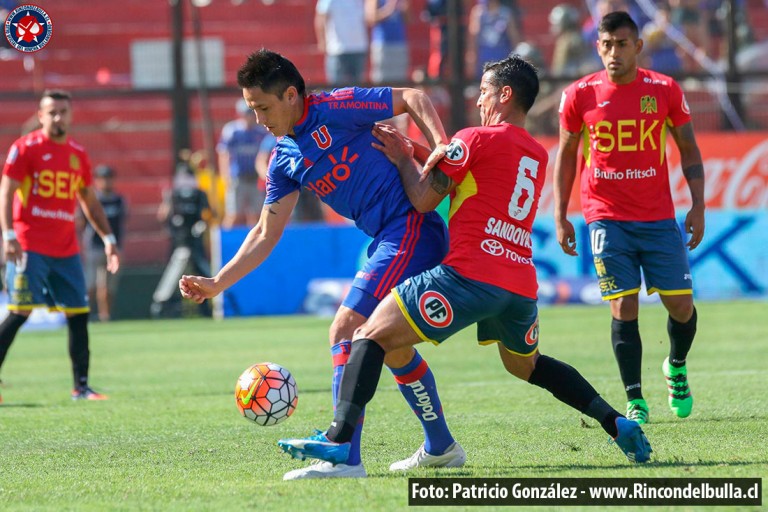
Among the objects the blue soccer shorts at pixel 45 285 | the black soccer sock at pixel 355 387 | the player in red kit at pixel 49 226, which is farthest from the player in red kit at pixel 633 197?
the blue soccer shorts at pixel 45 285

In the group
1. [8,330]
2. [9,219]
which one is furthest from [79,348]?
[9,219]

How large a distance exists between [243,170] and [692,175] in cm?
1333

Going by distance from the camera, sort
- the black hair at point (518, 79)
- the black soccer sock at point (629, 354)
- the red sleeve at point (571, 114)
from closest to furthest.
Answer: the black hair at point (518, 79), the black soccer sock at point (629, 354), the red sleeve at point (571, 114)

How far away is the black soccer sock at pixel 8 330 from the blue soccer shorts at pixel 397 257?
5.23m

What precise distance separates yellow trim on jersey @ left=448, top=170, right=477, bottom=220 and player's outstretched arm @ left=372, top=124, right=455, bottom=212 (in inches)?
2.1

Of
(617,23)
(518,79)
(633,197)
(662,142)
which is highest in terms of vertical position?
(617,23)

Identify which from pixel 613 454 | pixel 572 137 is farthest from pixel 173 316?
pixel 613 454

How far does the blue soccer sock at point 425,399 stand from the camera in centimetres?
612

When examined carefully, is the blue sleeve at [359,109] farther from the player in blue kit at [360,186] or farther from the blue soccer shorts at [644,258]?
the blue soccer shorts at [644,258]

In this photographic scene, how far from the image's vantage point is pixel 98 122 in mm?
23672

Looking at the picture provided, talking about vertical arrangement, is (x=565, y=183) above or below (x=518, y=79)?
below

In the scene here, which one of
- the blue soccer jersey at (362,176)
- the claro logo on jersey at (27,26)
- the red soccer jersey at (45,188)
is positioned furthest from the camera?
the claro logo on jersey at (27,26)

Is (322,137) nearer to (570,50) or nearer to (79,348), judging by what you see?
(79,348)

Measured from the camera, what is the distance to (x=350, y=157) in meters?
6.14
